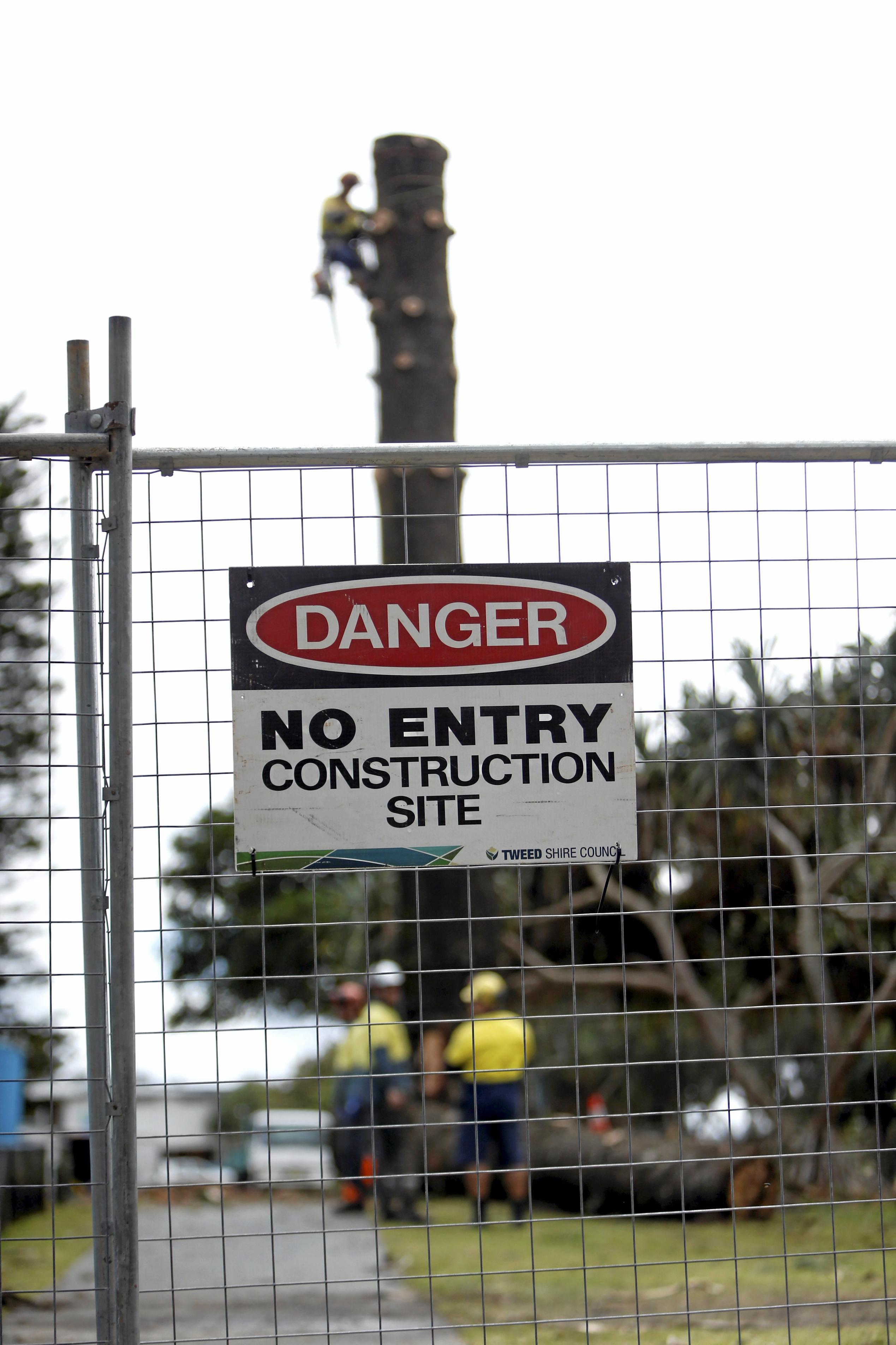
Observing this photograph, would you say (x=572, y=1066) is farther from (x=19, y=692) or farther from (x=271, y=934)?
(x=271, y=934)

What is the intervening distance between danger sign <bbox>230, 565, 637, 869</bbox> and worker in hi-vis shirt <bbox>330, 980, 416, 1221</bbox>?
183 inches

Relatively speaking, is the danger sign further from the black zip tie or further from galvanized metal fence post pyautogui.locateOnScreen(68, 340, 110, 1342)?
galvanized metal fence post pyautogui.locateOnScreen(68, 340, 110, 1342)

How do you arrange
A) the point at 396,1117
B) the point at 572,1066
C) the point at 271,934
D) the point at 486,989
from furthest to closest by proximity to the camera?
the point at 271,934 < the point at 396,1117 < the point at 486,989 < the point at 572,1066

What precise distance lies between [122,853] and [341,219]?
7.73 meters

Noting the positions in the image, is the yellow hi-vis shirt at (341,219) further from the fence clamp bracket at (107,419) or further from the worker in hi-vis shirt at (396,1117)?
the fence clamp bracket at (107,419)

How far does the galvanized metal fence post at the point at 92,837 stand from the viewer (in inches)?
111

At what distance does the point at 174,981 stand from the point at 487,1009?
18.4 ft

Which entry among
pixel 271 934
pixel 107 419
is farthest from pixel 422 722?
pixel 271 934

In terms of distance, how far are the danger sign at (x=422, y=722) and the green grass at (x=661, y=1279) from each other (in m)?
0.87

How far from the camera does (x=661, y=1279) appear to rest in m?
5.99

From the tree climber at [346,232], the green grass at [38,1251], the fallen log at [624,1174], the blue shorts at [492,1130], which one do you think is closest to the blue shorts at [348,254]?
the tree climber at [346,232]

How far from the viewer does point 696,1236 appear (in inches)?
291

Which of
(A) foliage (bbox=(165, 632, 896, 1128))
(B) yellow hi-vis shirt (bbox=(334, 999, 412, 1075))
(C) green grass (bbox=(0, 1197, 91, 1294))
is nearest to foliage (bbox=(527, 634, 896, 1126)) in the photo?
(A) foliage (bbox=(165, 632, 896, 1128))

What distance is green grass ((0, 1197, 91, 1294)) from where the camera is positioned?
591cm
